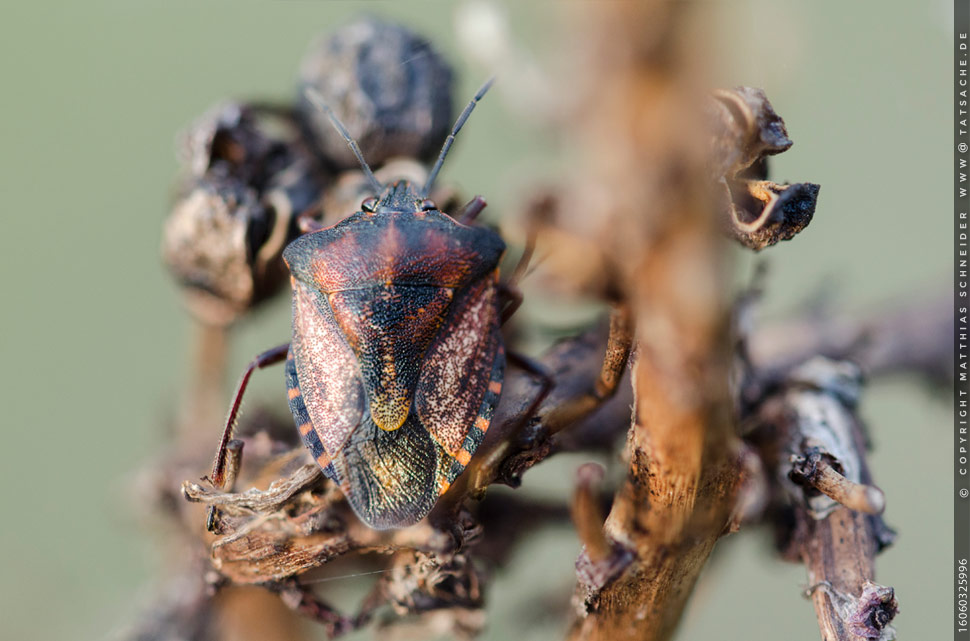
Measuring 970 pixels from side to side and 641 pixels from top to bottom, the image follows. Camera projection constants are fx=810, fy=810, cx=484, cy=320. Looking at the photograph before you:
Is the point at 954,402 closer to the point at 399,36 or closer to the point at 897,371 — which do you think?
the point at 897,371

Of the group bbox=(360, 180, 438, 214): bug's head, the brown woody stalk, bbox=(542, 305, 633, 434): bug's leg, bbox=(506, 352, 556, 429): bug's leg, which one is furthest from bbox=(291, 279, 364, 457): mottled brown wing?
the brown woody stalk

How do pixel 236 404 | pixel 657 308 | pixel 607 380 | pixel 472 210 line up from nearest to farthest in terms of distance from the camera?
1. pixel 657 308
2. pixel 607 380
3. pixel 236 404
4. pixel 472 210

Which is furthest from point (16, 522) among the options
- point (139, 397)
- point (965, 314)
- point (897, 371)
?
point (965, 314)

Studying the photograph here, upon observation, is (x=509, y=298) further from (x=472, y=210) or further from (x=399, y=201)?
(x=399, y=201)

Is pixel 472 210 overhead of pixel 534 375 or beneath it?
overhead

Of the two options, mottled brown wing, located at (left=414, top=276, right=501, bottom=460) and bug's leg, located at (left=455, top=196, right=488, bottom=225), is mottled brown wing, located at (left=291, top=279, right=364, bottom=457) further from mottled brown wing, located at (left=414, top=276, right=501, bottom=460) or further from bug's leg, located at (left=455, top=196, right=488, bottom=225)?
bug's leg, located at (left=455, top=196, right=488, bottom=225)

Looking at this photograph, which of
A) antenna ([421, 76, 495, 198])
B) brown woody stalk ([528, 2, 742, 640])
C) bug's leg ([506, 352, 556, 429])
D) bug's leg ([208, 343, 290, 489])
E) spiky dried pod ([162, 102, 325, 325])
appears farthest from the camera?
antenna ([421, 76, 495, 198])

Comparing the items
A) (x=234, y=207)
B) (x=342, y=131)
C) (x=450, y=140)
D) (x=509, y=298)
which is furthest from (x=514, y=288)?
(x=234, y=207)
